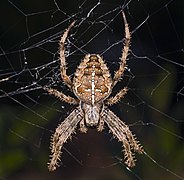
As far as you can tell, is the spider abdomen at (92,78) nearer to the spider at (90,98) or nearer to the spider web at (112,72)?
the spider at (90,98)

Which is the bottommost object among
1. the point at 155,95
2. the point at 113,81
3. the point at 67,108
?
the point at 67,108

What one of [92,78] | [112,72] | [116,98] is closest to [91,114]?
[116,98]

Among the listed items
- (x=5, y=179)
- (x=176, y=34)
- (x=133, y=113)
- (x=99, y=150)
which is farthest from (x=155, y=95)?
(x=5, y=179)

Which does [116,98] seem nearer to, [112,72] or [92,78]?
[92,78]

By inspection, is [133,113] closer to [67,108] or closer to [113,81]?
[67,108]

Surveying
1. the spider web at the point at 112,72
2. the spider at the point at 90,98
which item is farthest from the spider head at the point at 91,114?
the spider web at the point at 112,72

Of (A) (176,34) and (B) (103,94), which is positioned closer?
(B) (103,94)

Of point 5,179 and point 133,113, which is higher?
point 133,113
